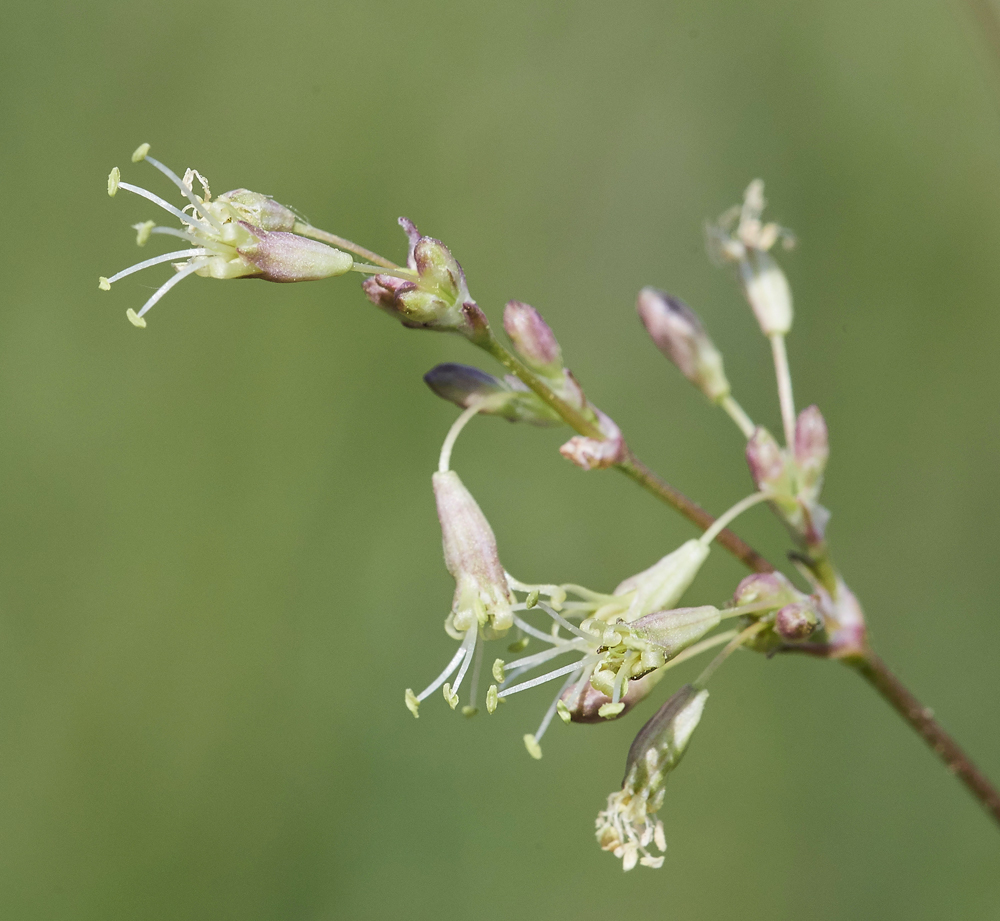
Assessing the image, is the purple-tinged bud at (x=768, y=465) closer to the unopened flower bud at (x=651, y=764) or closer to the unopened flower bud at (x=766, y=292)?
the unopened flower bud at (x=651, y=764)

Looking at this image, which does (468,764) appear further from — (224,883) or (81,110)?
(81,110)

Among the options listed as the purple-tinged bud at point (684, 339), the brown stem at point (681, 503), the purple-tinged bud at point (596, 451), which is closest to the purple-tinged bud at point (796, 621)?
the brown stem at point (681, 503)

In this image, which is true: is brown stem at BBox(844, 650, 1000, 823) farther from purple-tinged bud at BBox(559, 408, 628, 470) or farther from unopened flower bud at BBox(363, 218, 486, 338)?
unopened flower bud at BBox(363, 218, 486, 338)

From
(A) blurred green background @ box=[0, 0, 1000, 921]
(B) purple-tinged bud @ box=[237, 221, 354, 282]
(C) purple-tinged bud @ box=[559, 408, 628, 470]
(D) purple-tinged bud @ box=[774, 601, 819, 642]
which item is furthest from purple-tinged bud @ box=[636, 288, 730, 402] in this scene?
(A) blurred green background @ box=[0, 0, 1000, 921]

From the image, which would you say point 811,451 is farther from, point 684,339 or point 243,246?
point 243,246

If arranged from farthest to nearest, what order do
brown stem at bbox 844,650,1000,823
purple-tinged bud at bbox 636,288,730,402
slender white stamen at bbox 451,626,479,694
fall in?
purple-tinged bud at bbox 636,288,730,402, brown stem at bbox 844,650,1000,823, slender white stamen at bbox 451,626,479,694

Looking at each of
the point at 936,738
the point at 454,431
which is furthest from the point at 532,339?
the point at 936,738
